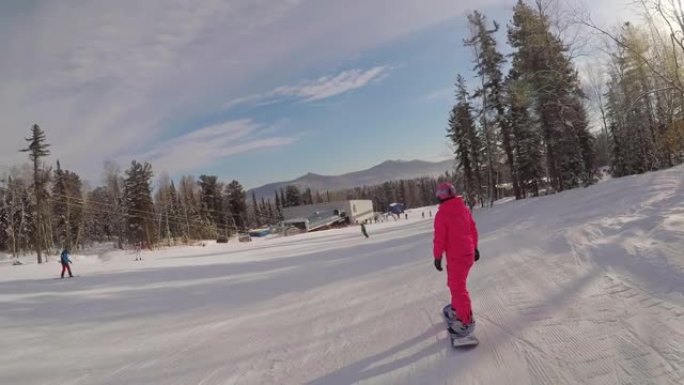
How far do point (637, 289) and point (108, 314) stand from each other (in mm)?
11031

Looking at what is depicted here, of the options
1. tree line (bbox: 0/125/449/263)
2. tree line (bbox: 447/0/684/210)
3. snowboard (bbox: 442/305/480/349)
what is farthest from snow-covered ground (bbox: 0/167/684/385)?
tree line (bbox: 0/125/449/263)

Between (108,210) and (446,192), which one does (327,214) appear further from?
(446,192)

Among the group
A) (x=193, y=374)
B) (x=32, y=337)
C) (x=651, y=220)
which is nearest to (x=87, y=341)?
(x=32, y=337)

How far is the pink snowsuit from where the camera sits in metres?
5.12

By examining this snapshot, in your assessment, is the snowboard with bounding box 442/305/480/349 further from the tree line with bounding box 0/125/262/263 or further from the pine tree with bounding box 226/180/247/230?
the pine tree with bounding box 226/180/247/230

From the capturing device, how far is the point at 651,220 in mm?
8086

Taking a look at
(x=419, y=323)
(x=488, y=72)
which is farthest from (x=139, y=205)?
(x=419, y=323)

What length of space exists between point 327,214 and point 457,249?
82110 millimetres

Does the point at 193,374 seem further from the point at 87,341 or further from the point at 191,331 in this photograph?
the point at 87,341

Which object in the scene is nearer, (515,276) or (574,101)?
(515,276)

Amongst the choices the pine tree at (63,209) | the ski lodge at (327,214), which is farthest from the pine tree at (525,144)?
the pine tree at (63,209)

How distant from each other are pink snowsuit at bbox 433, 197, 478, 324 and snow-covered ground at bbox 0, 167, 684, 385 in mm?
504

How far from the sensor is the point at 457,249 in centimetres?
514

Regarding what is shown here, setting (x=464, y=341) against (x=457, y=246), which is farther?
(x=457, y=246)
